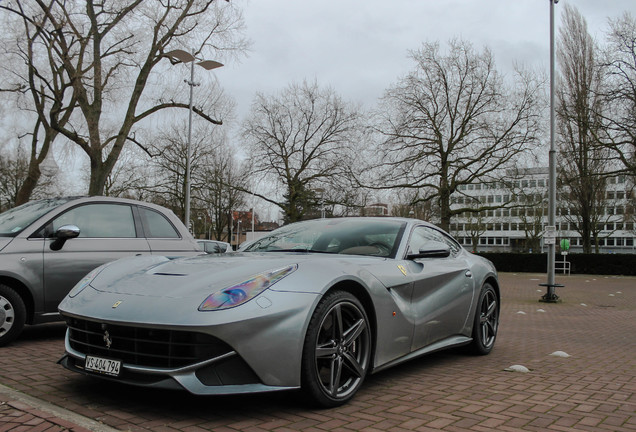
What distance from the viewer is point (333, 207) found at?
3344cm

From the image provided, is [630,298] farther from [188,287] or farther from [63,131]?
[63,131]

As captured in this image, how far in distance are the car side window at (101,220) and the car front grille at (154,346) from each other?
9.58ft

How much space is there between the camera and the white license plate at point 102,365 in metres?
3.05

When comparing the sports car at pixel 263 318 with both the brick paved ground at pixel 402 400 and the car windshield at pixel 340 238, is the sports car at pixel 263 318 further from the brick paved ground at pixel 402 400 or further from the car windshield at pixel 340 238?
the brick paved ground at pixel 402 400

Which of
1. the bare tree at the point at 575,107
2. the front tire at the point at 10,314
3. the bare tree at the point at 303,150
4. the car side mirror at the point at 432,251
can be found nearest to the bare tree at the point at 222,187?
the bare tree at the point at 303,150

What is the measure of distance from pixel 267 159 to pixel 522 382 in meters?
28.9

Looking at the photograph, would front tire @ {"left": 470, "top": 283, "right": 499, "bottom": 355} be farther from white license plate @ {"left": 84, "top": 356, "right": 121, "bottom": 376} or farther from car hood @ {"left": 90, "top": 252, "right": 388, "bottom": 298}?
white license plate @ {"left": 84, "top": 356, "right": 121, "bottom": 376}

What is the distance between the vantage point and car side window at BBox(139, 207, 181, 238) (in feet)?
20.9

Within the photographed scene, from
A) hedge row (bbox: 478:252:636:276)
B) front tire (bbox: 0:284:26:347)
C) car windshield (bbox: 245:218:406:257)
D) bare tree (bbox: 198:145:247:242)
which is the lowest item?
hedge row (bbox: 478:252:636:276)

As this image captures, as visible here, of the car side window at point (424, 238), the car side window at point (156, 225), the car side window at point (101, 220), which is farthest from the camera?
the car side window at point (156, 225)

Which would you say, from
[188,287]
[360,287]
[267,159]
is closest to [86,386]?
[188,287]

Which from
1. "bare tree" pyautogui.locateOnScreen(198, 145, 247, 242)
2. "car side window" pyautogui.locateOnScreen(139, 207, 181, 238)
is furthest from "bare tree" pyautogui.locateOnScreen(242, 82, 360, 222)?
"car side window" pyautogui.locateOnScreen(139, 207, 181, 238)

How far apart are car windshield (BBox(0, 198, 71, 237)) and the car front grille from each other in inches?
113

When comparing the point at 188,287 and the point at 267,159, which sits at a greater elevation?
the point at 267,159
